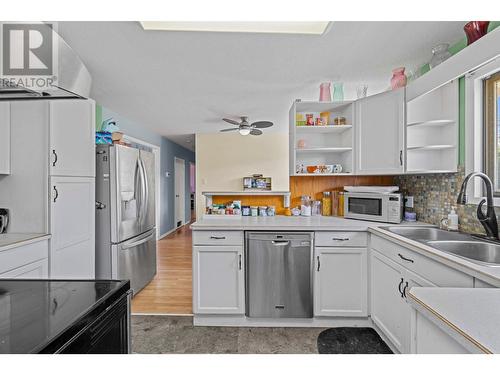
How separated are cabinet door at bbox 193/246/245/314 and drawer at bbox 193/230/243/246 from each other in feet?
0.14

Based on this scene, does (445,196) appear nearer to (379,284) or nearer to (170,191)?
(379,284)

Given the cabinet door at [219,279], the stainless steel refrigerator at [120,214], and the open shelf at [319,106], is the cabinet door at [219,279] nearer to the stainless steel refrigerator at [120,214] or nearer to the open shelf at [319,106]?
the stainless steel refrigerator at [120,214]

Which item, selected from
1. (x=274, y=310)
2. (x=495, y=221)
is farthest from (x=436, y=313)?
(x=274, y=310)

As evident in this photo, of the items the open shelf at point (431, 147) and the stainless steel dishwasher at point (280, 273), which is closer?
the open shelf at point (431, 147)

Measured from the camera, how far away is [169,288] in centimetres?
304

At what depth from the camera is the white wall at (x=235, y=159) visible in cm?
609

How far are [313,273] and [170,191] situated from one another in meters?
5.16

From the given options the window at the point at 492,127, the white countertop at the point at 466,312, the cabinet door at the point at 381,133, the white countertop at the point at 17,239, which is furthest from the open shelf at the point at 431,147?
the white countertop at the point at 17,239

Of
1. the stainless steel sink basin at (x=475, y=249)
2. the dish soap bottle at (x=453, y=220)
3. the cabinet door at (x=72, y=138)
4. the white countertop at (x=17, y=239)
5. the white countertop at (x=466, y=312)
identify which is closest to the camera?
the white countertop at (x=466, y=312)

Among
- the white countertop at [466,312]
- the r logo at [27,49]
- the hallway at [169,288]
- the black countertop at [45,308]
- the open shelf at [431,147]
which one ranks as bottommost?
the hallway at [169,288]

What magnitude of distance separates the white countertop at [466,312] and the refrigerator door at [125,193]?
2633 mm

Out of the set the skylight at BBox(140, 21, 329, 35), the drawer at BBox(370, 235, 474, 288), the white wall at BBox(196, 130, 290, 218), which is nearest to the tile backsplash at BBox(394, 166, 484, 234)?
the drawer at BBox(370, 235, 474, 288)

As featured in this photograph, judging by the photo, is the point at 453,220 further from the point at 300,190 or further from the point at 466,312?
the point at 466,312

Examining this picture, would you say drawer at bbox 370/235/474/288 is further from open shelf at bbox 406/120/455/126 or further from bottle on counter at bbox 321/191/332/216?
open shelf at bbox 406/120/455/126
